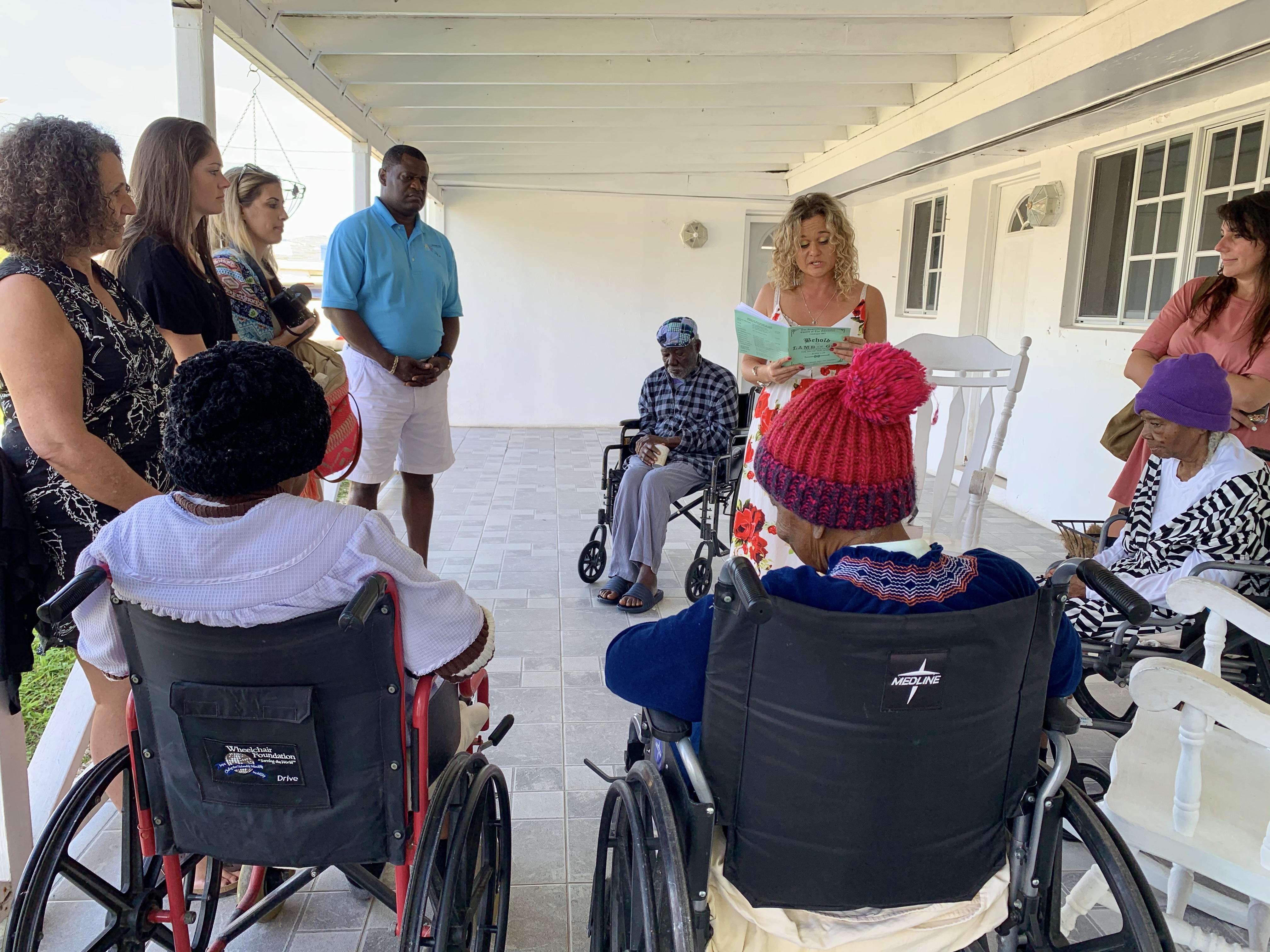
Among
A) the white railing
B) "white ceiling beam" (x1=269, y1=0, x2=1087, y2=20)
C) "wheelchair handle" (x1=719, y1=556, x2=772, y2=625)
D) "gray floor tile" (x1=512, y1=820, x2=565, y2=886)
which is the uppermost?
"white ceiling beam" (x1=269, y1=0, x2=1087, y2=20)

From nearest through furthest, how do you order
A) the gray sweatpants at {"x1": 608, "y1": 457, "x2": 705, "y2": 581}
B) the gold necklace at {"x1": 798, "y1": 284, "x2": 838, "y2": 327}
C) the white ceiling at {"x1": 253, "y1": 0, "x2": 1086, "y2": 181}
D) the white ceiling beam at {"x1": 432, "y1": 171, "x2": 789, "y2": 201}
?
the gold necklace at {"x1": 798, "y1": 284, "x2": 838, "y2": 327} → the white ceiling at {"x1": 253, "y1": 0, "x2": 1086, "y2": 181} → the gray sweatpants at {"x1": 608, "y1": 457, "x2": 705, "y2": 581} → the white ceiling beam at {"x1": 432, "y1": 171, "x2": 789, "y2": 201}

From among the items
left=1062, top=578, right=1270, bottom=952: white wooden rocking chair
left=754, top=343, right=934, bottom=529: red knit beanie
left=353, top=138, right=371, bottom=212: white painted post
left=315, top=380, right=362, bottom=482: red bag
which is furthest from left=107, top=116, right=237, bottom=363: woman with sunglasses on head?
left=353, top=138, right=371, bottom=212: white painted post

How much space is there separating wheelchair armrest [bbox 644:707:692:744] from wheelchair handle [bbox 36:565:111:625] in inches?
29.7

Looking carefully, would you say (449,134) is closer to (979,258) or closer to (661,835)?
(979,258)

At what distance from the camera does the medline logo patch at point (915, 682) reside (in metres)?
0.98

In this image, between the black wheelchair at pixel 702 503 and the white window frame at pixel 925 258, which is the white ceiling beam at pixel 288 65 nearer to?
the black wheelchair at pixel 702 503

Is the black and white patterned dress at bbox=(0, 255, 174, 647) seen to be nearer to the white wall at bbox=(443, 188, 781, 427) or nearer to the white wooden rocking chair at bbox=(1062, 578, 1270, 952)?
the white wooden rocking chair at bbox=(1062, 578, 1270, 952)

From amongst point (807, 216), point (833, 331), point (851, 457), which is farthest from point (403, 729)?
point (807, 216)

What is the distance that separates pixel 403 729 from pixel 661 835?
1.35 feet

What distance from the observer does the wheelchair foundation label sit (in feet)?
3.88

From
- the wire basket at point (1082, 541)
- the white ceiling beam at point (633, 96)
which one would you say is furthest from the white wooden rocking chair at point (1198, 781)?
the white ceiling beam at point (633, 96)

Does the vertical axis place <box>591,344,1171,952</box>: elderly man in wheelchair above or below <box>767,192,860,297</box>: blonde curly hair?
below

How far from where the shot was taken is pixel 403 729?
123 cm

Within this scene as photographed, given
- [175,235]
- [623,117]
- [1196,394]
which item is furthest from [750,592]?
[623,117]
